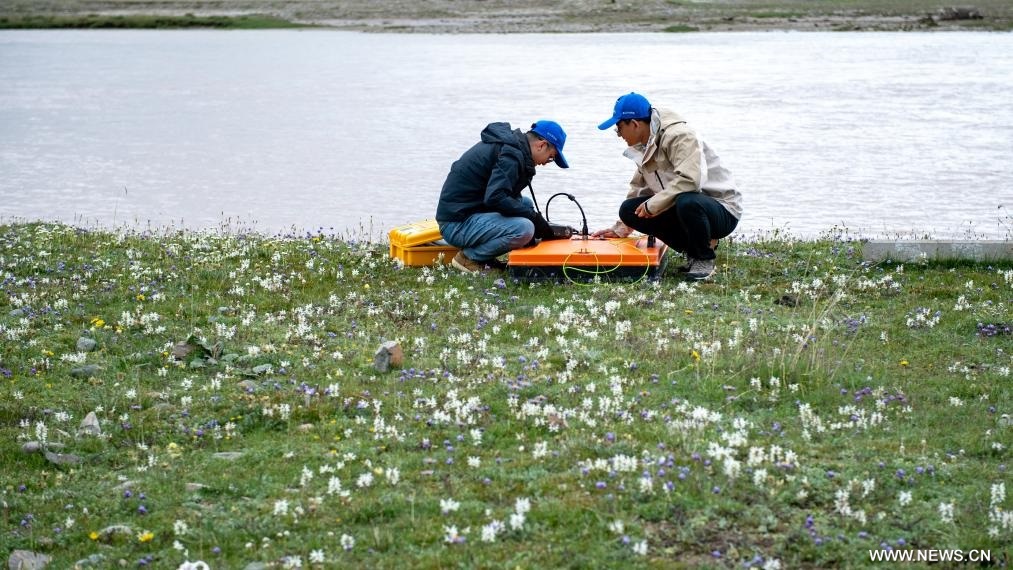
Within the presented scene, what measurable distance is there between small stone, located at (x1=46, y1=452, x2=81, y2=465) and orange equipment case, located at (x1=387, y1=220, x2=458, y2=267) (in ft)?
21.0

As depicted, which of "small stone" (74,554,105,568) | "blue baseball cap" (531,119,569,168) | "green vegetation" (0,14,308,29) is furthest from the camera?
"green vegetation" (0,14,308,29)

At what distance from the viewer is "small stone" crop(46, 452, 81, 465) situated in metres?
8.13

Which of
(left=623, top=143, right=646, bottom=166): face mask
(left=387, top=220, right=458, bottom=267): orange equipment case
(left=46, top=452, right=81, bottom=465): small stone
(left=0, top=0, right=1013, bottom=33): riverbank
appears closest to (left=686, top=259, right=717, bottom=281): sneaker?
(left=623, top=143, right=646, bottom=166): face mask

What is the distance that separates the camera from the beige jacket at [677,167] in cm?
1280

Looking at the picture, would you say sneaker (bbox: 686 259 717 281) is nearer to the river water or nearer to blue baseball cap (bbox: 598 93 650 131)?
blue baseball cap (bbox: 598 93 650 131)

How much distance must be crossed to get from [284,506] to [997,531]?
13.3ft

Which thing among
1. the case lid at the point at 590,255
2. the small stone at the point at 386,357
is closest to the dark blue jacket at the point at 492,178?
the case lid at the point at 590,255

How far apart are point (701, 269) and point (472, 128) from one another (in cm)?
1622

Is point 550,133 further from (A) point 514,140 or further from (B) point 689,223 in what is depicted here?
(B) point 689,223

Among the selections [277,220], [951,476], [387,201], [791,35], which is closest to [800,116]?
[387,201]

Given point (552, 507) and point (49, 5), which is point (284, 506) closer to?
point (552, 507)

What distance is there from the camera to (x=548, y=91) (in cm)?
3612

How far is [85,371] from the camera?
1001 centimetres

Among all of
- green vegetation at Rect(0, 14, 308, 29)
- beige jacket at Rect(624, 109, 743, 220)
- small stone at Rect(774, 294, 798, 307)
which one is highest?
green vegetation at Rect(0, 14, 308, 29)
